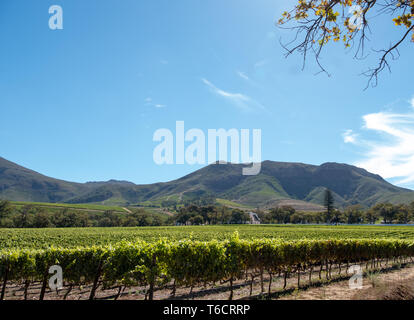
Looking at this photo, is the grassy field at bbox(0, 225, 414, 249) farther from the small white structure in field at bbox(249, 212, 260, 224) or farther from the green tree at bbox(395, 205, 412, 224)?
the small white structure in field at bbox(249, 212, 260, 224)

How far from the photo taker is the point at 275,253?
12.1 metres

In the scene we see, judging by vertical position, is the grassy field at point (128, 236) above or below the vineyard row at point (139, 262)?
below

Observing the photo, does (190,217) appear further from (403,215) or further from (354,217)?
(403,215)

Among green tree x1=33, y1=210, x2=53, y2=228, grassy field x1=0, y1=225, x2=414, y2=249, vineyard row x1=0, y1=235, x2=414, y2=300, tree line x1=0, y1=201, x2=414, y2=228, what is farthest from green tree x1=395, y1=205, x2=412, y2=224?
green tree x1=33, y1=210, x2=53, y2=228

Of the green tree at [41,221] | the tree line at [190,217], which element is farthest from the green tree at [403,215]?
the green tree at [41,221]

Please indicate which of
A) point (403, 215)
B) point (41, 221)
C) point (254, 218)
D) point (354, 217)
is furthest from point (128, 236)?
point (403, 215)

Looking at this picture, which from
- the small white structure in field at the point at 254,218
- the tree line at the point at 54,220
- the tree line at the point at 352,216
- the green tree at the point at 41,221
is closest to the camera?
the tree line at the point at 54,220

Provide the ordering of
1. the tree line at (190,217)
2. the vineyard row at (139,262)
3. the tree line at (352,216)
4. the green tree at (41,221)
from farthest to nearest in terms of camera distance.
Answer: the tree line at (352,216)
the tree line at (190,217)
the green tree at (41,221)
the vineyard row at (139,262)

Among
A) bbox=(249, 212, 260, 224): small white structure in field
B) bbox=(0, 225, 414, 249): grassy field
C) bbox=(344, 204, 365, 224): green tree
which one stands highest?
bbox=(0, 225, 414, 249): grassy field

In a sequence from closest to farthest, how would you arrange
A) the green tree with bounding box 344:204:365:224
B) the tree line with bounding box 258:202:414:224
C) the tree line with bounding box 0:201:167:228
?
the tree line with bounding box 0:201:167:228
the tree line with bounding box 258:202:414:224
the green tree with bounding box 344:204:365:224

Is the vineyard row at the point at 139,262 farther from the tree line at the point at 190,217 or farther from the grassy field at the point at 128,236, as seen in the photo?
the tree line at the point at 190,217
